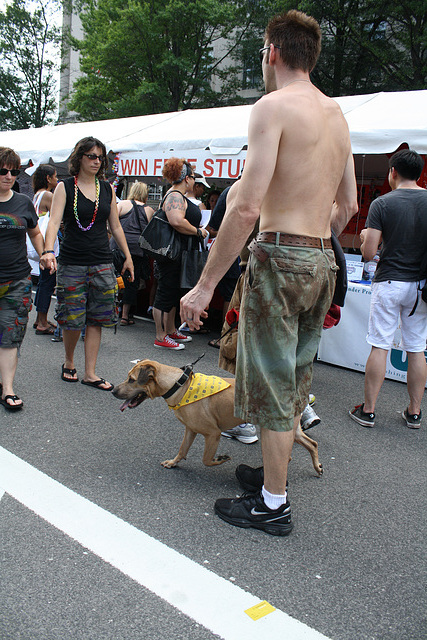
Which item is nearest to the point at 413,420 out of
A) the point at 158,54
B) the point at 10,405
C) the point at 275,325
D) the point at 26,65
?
the point at 275,325

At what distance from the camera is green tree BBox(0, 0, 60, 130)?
2958 centimetres

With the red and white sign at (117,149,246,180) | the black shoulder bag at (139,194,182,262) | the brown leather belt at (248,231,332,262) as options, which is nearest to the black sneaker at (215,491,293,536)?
the brown leather belt at (248,231,332,262)

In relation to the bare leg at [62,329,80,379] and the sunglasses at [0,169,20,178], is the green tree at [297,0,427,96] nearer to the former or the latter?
the bare leg at [62,329,80,379]

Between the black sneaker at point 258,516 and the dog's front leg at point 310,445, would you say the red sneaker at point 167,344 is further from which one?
the black sneaker at point 258,516

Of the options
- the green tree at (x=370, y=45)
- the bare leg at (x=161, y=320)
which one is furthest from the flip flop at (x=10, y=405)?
the green tree at (x=370, y=45)

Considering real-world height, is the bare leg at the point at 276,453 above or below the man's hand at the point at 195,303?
below

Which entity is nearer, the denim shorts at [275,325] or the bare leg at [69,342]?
the denim shorts at [275,325]

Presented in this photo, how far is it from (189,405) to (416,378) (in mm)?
2100

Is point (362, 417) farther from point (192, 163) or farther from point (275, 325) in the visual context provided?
point (192, 163)

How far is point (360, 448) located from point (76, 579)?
2.22 metres

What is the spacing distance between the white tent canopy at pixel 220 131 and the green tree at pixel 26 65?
22366mm

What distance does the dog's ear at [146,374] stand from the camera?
2916 mm

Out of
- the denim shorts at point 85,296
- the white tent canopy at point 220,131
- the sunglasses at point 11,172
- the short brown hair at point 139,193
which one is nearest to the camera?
the sunglasses at point 11,172

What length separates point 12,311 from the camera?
3852 mm
